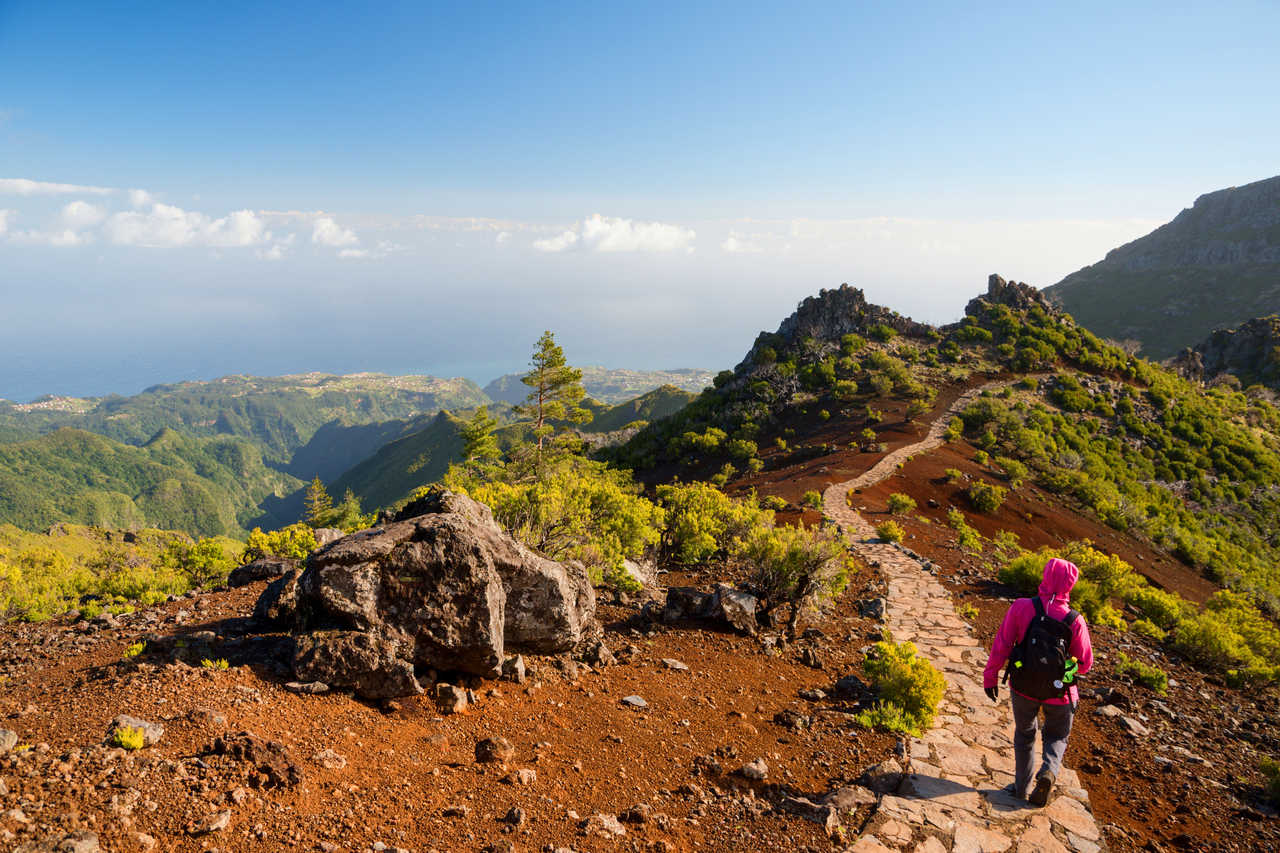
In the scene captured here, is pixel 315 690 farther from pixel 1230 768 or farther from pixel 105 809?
pixel 1230 768

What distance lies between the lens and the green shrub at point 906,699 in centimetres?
721

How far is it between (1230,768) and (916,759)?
4.26m

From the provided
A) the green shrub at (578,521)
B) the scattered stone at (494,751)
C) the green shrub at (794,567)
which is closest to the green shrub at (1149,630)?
the green shrub at (794,567)

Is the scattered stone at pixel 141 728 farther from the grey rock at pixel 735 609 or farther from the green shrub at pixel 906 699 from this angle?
the green shrub at pixel 906 699

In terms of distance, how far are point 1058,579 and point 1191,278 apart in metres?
172

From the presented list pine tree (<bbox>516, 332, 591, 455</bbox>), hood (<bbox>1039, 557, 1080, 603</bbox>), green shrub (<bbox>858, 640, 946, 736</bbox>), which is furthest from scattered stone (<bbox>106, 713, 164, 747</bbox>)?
pine tree (<bbox>516, 332, 591, 455</bbox>)

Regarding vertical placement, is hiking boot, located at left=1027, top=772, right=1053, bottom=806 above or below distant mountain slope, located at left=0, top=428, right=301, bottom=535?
above

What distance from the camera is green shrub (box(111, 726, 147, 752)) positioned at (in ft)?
14.1

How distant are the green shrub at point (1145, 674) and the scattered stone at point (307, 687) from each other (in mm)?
12186

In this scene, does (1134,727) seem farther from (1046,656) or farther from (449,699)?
(449,699)

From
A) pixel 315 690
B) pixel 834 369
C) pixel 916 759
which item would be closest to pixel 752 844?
pixel 916 759

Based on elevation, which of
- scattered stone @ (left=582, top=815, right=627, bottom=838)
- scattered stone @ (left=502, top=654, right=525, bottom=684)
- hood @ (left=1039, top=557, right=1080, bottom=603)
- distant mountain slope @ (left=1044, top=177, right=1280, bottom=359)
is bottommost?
scattered stone @ (left=582, top=815, right=627, bottom=838)

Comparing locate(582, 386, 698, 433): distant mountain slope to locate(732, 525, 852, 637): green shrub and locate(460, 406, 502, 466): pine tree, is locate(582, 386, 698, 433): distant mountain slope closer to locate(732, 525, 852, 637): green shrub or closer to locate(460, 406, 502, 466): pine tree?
locate(460, 406, 502, 466): pine tree

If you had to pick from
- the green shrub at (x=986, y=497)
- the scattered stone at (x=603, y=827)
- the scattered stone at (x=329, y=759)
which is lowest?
the green shrub at (x=986, y=497)
